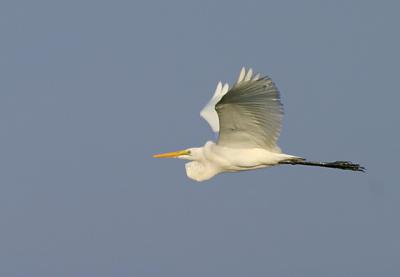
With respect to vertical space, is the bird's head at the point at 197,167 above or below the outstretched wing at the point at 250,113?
below

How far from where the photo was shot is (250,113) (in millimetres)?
15273

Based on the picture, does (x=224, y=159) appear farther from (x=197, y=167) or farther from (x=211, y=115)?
(x=211, y=115)

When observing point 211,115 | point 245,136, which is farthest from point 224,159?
point 211,115

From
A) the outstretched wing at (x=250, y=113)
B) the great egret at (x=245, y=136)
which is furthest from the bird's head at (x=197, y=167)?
the outstretched wing at (x=250, y=113)

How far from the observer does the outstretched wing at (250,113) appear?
14227 mm

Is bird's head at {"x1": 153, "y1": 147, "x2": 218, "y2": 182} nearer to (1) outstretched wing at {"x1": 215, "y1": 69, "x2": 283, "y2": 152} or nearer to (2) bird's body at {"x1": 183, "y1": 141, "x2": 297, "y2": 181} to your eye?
(2) bird's body at {"x1": 183, "y1": 141, "x2": 297, "y2": 181}

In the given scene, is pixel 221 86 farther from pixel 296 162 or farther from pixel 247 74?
pixel 247 74

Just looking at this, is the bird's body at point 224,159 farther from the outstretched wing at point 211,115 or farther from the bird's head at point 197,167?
the outstretched wing at point 211,115

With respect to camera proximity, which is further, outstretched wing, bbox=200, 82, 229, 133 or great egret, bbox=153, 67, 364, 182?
outstretched wing, bbox=200, 82, 229, 133

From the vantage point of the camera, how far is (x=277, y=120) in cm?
1530

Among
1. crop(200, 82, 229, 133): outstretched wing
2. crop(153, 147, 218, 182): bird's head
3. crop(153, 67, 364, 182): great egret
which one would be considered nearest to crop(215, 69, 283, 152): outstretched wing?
crop(153, 67, 364, 182): great egret

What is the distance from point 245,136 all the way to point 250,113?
826 millimetres

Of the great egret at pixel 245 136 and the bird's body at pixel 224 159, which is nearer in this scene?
the great egret at pixel 245 136

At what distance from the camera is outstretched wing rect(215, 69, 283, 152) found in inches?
560
